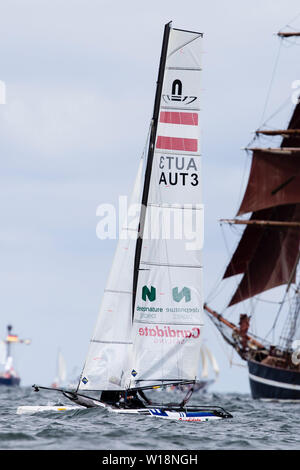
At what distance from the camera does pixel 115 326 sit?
27766 mm

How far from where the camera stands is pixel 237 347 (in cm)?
6881

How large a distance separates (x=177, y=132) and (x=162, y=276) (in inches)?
165

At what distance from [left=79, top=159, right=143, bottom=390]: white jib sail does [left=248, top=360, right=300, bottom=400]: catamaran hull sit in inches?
1446

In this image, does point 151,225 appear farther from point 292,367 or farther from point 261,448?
point 292,367

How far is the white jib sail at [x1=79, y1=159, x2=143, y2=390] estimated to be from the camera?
2745cm

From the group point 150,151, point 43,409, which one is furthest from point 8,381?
point 150,151

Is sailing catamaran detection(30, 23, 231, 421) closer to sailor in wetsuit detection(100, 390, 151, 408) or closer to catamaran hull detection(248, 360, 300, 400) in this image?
sailor in wetsuit detection(100, 390, 151, 408)

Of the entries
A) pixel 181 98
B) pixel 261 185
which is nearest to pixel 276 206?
pixel 261 185

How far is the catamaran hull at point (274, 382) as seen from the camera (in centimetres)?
6340

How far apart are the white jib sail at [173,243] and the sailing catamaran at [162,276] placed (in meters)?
0.03

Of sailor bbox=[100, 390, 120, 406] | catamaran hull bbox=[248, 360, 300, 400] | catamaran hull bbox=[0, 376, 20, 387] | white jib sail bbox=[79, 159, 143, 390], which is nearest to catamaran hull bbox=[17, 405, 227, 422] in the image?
sailor bbox=[100, 390, 120, 406]

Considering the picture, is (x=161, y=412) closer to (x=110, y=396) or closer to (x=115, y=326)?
(x=110, y=396)

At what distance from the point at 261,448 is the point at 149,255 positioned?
8.29 metres

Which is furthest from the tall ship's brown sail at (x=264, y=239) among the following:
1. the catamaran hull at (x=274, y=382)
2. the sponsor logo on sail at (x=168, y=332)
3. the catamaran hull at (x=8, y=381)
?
the catamaran hull at (x=8, y=381)
